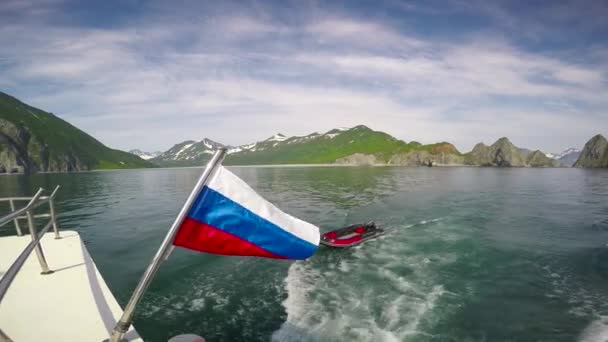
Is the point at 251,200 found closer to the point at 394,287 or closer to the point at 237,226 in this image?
the point at 237,226

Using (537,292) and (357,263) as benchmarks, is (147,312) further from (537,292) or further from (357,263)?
(537,292)

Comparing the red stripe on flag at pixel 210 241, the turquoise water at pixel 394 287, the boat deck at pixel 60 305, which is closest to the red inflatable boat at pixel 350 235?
the turquoise water at pixel 394 287

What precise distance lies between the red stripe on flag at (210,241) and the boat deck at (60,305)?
2.36 m

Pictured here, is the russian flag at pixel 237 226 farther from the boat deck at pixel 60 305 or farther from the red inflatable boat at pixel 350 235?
the red inflatable boat at pixel 350 235

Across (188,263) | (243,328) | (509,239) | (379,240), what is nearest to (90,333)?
(243,328)

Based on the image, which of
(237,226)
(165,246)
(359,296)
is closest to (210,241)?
(237,226)

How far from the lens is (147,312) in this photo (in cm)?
1496

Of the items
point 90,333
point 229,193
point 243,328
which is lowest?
point 243,328

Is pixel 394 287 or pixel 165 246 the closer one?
pixel 165 246

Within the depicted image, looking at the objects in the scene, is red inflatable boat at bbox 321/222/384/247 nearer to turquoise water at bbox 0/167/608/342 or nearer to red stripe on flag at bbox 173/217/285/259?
turquoise water at bbox 0/167/608/342

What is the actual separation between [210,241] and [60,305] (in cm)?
466

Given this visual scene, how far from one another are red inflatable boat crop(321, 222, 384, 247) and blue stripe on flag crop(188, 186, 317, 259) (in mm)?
19453

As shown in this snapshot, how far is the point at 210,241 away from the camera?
196 inches

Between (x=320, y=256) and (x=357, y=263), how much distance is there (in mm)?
2999
